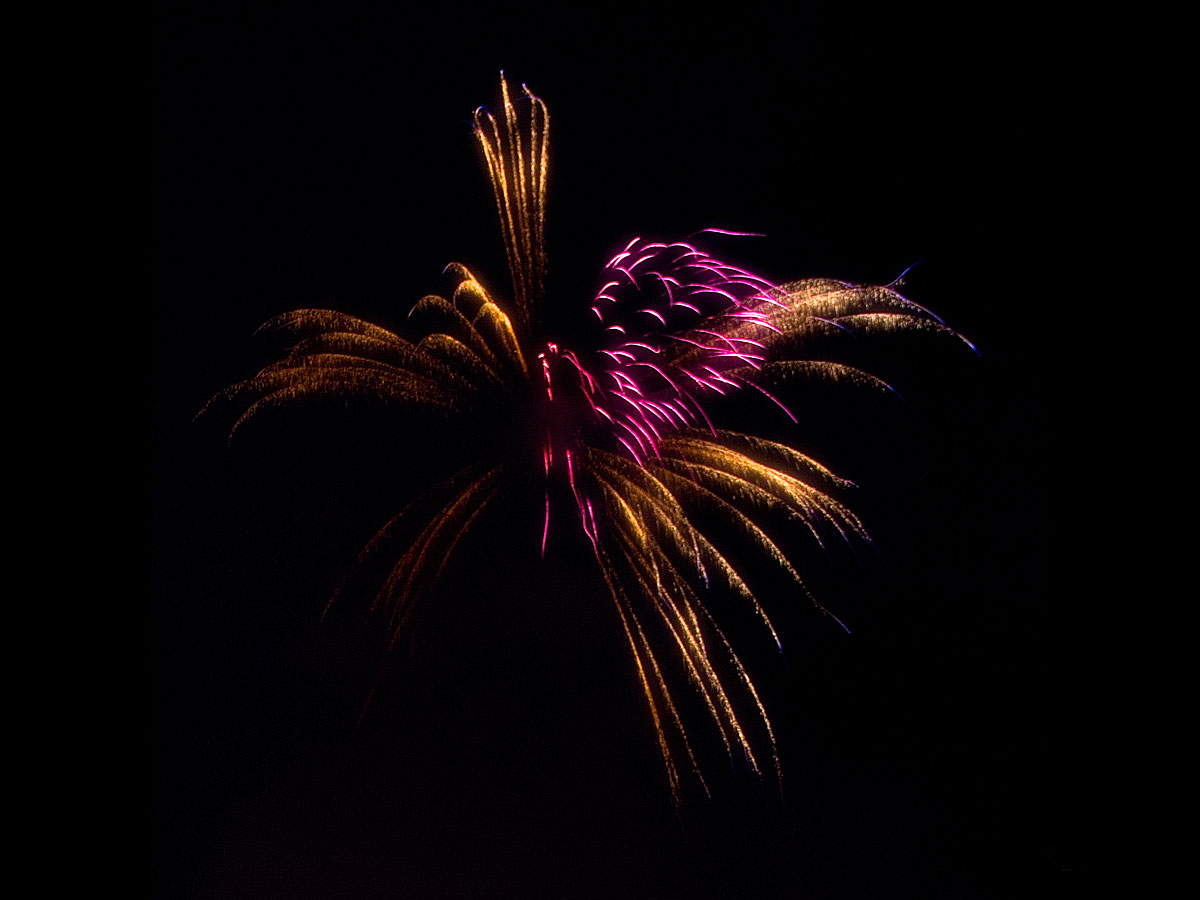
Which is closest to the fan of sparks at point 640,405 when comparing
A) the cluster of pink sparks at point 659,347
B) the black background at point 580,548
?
the cluster of pink sparks at point 659,347

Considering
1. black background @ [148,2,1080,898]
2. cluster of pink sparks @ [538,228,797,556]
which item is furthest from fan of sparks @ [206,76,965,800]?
black background @ [148,2,1080,898]

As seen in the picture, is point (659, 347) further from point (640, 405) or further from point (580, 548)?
point (580, 548)

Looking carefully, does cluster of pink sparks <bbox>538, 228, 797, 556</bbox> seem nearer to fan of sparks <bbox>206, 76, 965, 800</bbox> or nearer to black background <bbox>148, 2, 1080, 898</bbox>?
fan of sparks <bbox>206, 76, 965, 800</bbox>

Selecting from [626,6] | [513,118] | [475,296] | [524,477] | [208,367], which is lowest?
[524,477]

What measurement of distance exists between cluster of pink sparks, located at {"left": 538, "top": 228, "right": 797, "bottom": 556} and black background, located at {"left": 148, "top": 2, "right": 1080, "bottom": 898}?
16 cm

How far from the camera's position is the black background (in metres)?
3.43

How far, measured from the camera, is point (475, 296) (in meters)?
3.45

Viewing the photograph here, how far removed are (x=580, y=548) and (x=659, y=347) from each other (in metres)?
1.09

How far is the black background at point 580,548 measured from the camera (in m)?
3.43

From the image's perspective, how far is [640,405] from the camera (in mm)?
3309

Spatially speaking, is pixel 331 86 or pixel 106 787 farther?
pixel 331 86

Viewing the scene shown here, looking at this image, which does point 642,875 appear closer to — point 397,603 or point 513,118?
point 397,603

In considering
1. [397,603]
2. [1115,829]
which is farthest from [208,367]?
[1115,829]

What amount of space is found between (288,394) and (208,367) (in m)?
0.48
